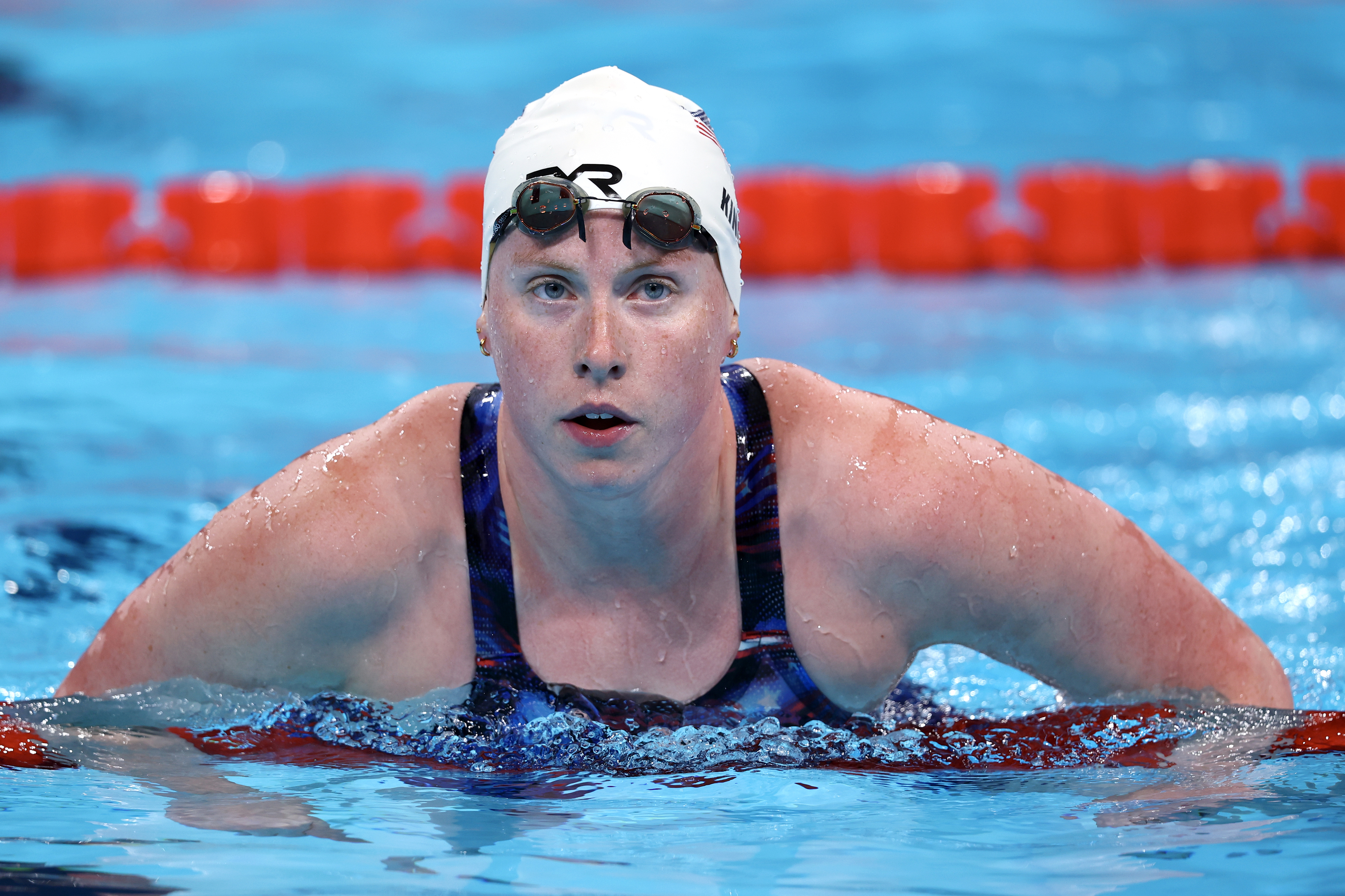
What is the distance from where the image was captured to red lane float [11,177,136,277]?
10477 mm

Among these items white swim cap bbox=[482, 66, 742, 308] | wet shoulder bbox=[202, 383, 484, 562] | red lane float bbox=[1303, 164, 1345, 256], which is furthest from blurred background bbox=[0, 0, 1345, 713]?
white swim cap bbox=[482, 66, 742, 308]

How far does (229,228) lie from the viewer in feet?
35.5

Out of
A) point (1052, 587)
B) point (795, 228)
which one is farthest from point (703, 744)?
point (795, 228)

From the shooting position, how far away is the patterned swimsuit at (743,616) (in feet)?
7.96

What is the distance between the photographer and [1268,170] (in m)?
11.5

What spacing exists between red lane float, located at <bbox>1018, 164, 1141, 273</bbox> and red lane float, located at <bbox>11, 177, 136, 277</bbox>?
6814 millimetres

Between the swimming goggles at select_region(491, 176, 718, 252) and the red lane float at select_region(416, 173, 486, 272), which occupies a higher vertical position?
the red lane float at select_region(416, 173, 486, 272)

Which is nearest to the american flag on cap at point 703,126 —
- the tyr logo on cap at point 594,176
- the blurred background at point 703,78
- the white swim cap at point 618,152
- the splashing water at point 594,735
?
the white swim cap at point 618,152

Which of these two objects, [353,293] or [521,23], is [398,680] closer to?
[353,293]

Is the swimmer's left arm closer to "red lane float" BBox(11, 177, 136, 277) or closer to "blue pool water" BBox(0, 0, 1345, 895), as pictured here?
"blue pool water" BBox(0, 0, 1345, 895)

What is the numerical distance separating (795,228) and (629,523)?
839 cm

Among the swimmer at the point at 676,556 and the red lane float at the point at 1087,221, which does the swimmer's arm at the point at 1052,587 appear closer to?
the swimmer at the point at 676,556

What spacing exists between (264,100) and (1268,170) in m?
11.0

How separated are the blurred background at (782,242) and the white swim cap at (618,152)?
1506mm
